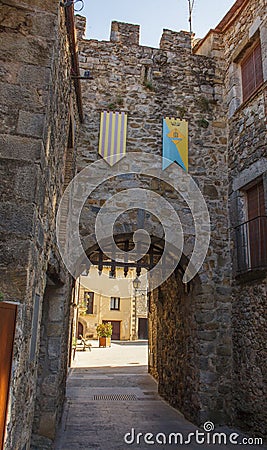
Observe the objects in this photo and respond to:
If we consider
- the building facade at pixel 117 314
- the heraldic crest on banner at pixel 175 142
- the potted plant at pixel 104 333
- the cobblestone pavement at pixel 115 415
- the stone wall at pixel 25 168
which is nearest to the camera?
the stone wall at pixel 25 168

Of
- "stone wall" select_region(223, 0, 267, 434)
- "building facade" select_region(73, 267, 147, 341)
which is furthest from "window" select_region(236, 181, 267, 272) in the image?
"building facade" select_region(73, 267, 147, 341)

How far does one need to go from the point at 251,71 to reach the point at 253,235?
2.56 meters

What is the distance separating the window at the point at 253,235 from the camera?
197 inches

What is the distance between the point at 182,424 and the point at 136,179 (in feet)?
12.1

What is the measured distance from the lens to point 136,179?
5785 millimetres

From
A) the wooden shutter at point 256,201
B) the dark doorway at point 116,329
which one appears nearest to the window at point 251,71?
the wooden shutter at point 256,201

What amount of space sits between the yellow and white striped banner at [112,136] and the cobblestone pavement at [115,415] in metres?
3.78

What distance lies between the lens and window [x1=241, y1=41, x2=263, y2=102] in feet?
18.1

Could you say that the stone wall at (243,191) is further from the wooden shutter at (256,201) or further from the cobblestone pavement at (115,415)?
the cobblestone pavement at (115,415)

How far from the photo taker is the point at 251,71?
5.73 meters

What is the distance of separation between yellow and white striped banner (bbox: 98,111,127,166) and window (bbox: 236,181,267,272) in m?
2.06

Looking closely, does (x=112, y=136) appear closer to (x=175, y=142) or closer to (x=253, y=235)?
(x=175, y=142)

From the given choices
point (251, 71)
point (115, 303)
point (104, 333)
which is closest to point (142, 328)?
point (115, 303)

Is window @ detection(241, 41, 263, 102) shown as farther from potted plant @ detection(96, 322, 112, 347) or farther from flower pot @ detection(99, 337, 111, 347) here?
flower pot @ detection(99, 337, 111, 347)
